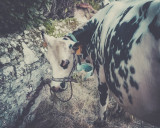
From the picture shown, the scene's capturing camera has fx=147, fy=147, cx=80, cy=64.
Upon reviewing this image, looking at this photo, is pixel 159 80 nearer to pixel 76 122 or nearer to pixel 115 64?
pixel 115 64

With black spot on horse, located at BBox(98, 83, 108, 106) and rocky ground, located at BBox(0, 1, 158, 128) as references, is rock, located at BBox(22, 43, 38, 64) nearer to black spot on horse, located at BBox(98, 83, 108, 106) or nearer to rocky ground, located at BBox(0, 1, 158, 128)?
rocky ground, located at BBox(0, 1, 158, 128)

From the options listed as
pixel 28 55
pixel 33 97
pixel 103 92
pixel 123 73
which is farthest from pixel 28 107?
pixel 123 73

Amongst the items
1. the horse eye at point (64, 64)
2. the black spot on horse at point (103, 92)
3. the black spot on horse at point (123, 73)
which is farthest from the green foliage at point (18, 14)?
the black spot on horse at point (123, 73)

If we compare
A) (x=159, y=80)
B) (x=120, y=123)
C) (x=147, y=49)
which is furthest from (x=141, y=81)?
(x=120, y=123)

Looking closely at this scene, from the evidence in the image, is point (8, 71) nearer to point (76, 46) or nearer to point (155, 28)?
point (76, 46)

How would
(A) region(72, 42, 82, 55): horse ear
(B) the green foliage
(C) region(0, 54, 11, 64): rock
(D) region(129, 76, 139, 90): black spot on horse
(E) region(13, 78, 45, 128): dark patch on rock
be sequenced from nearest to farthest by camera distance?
(D) region(129, 76, 139, 90): black spot on horse → (A) region(72, 42, 82, 55): horse ear → (C) region(0, 54, 11, 64): rock → (B) the green foliage → (E) region(13, 78, 45, 128): dark patch on rock

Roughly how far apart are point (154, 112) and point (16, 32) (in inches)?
108

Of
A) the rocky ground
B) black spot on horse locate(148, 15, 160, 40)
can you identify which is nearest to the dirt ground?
the rocky ground

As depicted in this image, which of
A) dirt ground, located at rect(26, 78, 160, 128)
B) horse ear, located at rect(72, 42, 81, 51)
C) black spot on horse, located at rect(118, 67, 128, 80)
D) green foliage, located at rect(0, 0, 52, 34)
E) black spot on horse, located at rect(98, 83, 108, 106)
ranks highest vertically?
green foliage, located at rect(0, 0, 52, 34)

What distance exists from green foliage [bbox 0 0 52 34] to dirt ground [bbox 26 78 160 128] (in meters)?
1.62

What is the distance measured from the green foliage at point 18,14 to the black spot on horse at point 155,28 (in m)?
2.31

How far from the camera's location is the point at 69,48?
233 cm

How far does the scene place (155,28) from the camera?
110cm

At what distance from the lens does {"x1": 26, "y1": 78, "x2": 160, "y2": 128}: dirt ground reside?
275 cm
